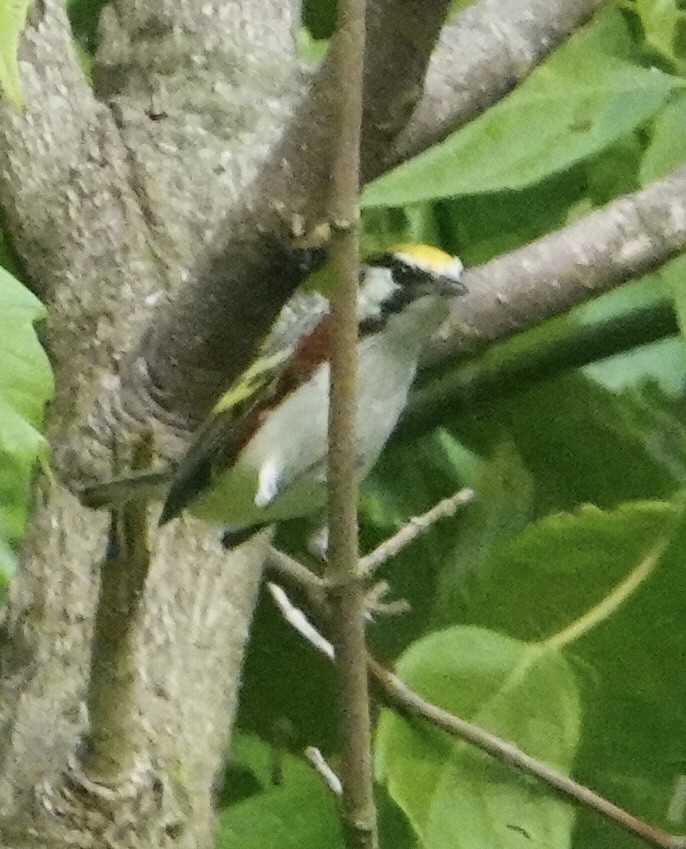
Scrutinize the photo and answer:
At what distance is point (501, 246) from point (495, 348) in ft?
0.41

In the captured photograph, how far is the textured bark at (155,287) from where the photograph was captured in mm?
497

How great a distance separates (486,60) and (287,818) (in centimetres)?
A: 43

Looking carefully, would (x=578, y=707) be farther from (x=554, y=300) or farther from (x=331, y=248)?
(x=331, y=248)

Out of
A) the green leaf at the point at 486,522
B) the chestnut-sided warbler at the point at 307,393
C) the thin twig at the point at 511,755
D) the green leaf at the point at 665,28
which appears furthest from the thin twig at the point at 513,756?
the green leaf at the point at 665,28

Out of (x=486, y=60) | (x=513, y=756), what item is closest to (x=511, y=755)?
(x=513, y=756)

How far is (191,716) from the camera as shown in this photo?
650 mm

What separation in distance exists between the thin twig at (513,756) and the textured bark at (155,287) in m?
0.08

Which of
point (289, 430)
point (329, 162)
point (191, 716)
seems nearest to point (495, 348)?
point (289, 430)

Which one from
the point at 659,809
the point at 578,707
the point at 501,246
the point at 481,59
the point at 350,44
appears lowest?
the point at 659,809

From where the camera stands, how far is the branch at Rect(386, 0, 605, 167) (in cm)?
75

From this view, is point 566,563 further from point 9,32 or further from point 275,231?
point 9,32

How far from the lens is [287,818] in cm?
73

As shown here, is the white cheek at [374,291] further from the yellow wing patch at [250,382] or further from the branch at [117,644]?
the branch at [117,644]

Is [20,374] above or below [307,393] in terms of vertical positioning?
above
